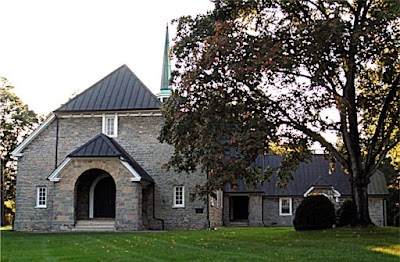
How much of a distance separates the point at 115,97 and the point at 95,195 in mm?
5502

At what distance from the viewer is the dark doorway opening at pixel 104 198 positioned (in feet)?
105

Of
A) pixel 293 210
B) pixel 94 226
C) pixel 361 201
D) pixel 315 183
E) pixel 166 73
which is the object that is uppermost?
pixel 166 73

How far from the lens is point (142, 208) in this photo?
103 ft

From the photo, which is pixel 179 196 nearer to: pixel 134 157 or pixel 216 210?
pixel 134 157

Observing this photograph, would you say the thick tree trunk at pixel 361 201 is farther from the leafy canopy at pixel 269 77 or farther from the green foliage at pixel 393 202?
the green foliage at pixel 393 202

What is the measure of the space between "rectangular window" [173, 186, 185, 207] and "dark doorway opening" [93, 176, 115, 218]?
3.36 metres

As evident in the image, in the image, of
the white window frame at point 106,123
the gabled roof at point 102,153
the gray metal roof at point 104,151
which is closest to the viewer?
the gabled roof at point 102,153

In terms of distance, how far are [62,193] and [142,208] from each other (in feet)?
14.1

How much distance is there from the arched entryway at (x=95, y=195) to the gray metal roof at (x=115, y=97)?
145 inches

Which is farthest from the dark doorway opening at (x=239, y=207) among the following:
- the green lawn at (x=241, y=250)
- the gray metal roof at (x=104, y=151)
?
the green lawn at (x=241, y=250)

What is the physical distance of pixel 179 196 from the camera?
32.4 meters

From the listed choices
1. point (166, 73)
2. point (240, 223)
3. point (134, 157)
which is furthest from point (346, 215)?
point (166, 73)

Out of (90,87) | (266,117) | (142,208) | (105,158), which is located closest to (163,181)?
(142,208)

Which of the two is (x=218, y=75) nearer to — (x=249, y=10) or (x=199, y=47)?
(x=199, y=47)
